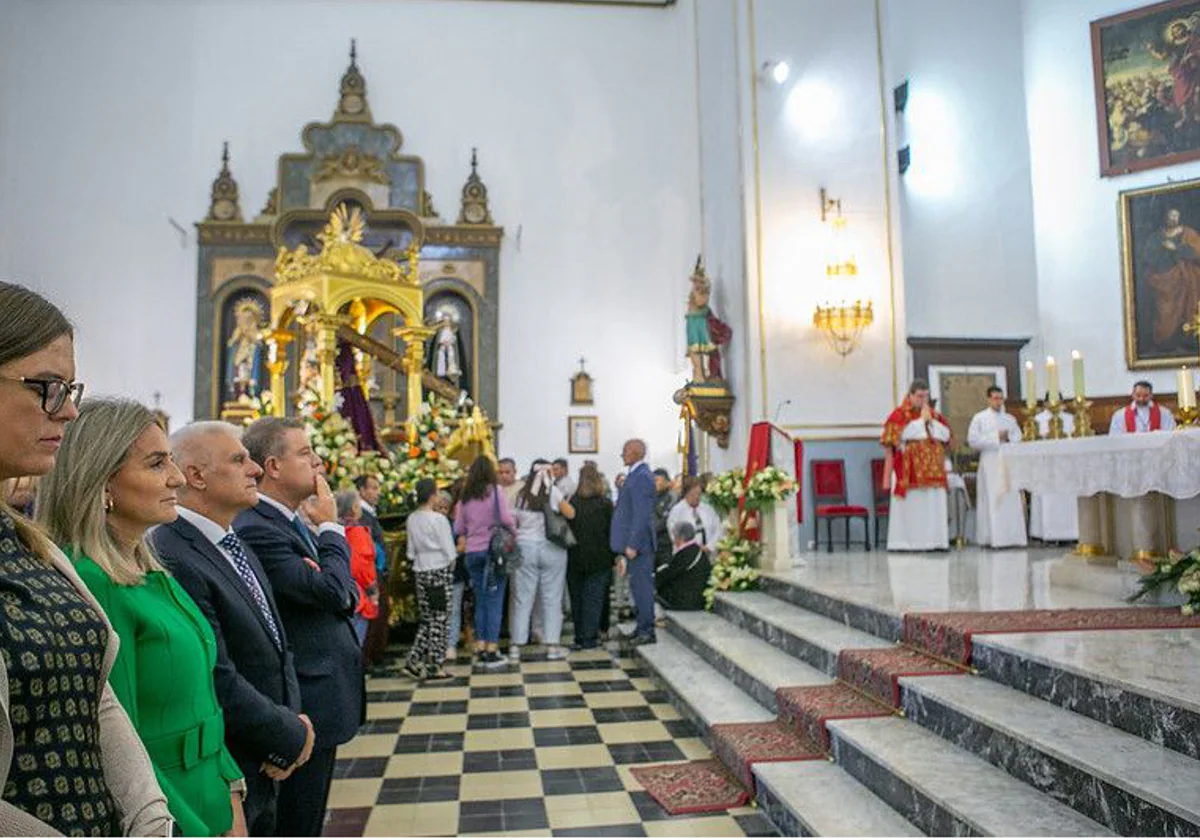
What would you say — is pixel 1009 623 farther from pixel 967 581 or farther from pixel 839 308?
pixel 839 308

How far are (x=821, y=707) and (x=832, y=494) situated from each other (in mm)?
6184

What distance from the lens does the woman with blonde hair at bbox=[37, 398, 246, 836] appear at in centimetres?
163

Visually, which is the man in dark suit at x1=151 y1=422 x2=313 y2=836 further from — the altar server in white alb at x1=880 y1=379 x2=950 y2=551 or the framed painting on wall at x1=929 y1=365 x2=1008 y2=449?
the framed painting on wall at x1=929 y1=365 x2=1008 y2=449

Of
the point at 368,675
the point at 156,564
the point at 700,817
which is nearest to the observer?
the point at 156,564

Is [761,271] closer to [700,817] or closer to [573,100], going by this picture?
[573,100]

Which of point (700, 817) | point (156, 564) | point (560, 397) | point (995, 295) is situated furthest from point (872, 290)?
point (156, 564)

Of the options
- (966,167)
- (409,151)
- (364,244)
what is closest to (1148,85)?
(966,167)

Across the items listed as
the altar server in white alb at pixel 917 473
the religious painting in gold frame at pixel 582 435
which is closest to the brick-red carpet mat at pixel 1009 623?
the altar server in white alb at pixel 917 473

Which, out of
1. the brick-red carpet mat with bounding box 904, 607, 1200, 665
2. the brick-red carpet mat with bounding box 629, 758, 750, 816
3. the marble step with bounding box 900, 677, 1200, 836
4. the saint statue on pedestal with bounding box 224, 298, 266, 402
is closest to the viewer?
the marble step with bounding box 900, 677, 1200, 836

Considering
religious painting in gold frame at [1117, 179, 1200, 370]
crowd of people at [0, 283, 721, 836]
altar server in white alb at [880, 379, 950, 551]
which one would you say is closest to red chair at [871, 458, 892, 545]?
altar server in white alb at [880, 379, 950, 551]

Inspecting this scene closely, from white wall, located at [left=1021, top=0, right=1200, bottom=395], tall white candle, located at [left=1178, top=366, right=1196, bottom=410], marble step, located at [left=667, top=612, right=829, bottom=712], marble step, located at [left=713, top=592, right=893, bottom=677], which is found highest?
white wall, located at [left=1021, top=0, right=1200, bottom=395]

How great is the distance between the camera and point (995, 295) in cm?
1223

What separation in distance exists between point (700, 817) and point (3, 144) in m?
14.8

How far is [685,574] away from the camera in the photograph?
7.88 meters
